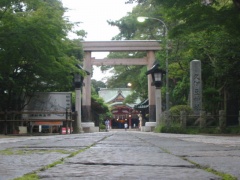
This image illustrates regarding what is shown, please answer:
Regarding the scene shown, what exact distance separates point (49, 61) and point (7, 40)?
3059 mm

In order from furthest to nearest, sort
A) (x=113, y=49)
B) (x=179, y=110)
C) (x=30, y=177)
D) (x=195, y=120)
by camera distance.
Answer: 1. (x=113, y=49)
2. (x=179, y=110)
3. (x=195, y=120)
4. (x=30, y=177)

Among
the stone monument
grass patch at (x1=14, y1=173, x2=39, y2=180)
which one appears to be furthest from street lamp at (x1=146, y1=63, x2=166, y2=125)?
grass patch at (x1=14, y1=173, x2=39, y2=180)

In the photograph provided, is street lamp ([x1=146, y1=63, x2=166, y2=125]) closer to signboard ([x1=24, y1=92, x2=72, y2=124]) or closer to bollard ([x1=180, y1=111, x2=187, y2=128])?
bollard ([x1=180, y1=111, x2=187, y2=128])

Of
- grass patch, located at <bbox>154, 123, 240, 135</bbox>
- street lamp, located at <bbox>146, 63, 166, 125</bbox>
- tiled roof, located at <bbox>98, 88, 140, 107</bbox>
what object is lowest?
grass patch, located at <bbox>154, 123, 240, 135</bbox>

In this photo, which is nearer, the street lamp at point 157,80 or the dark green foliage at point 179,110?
the dark green foliage at point 179,110

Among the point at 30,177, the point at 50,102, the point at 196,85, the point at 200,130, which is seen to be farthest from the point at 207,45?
the point at 30,177

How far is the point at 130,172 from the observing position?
2.49 metres

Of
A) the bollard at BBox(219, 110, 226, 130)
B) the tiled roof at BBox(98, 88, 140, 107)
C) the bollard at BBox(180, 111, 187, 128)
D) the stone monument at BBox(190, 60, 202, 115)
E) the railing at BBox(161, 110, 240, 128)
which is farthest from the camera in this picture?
the tiled roof at BBox(98, 88, 140, 107)

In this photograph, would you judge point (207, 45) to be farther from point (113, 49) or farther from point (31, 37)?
point (113, 49)

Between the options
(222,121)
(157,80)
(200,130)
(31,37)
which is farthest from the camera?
(157,80)

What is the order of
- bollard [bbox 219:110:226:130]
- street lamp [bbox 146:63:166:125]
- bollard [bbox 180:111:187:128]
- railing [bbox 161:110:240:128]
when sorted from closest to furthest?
1. bollard [bbox 219:110:226:130]
2. railing [bbox 161:110:240:128]
3. bollard [bbox 180:111:187:128]
4. street lamp [bbox 146:63:166:125]

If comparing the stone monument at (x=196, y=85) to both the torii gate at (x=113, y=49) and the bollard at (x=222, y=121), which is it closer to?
the bollard at (x=222, y=121)

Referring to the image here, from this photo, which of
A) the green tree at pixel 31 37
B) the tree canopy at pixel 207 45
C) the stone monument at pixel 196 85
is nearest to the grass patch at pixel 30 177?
the tree canopy at pixel 207 45

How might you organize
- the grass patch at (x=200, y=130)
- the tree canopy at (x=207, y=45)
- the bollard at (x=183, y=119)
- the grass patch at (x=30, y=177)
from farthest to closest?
the bollard at (x=183, y=119) < the grass patch at (x=200, y=130) < the tree canopy at (x=207, y=45) < the grass patch at (x=30, y=177)
